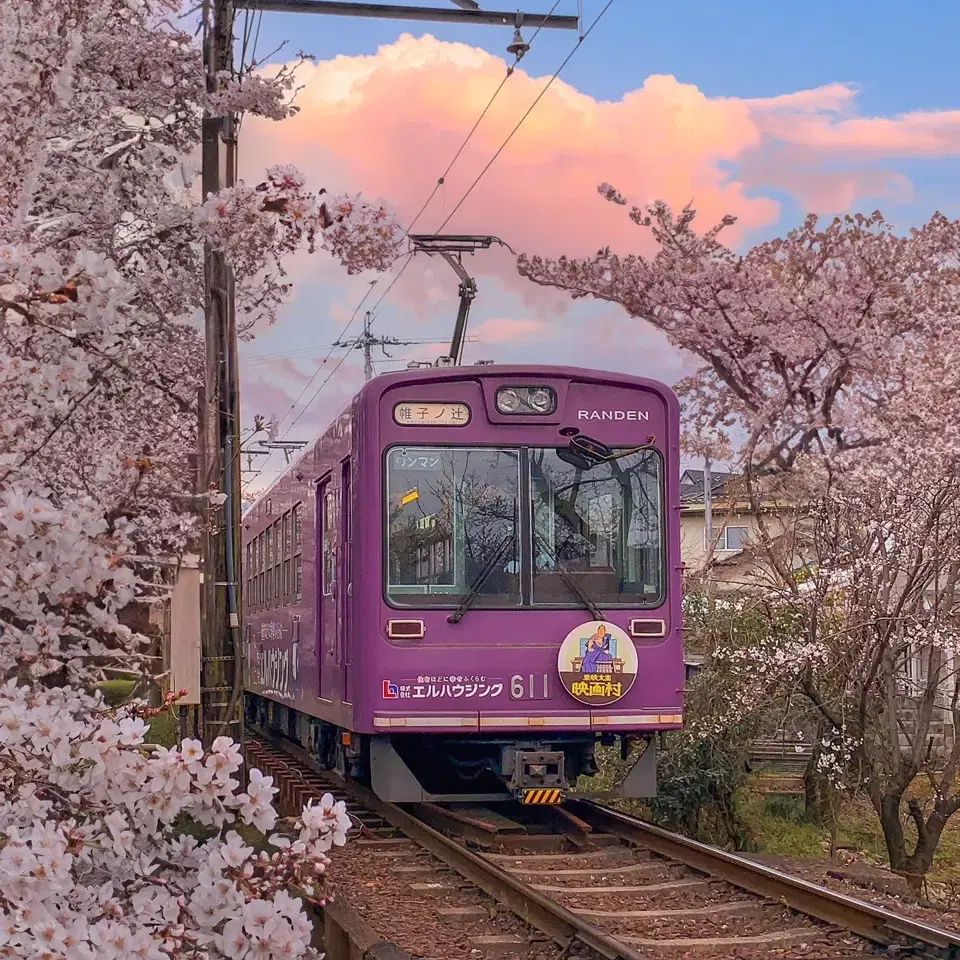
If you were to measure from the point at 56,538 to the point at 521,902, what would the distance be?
3921mm

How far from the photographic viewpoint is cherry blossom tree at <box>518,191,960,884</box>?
11812mm

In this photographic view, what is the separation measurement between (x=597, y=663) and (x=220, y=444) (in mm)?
2713

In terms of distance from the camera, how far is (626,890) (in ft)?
23.5

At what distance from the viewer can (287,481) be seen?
12992 millimetres

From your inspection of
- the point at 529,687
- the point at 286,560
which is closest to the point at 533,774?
the point at 529,687

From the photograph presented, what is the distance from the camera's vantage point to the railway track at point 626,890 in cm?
585

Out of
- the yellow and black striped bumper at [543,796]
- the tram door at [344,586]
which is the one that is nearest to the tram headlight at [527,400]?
the tram door at [344,586]

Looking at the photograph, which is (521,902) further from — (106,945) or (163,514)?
(163,514)

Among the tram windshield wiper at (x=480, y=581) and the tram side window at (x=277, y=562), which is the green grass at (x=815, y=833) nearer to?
the tram side window at (x=277, y=562)

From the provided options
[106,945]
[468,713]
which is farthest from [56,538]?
[468,713]

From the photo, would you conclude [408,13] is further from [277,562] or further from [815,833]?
[815,833]

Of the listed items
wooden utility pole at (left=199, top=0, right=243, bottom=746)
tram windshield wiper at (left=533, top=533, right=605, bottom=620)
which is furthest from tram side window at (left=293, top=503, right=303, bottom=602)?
tram windshield wiper at (left=533, top=533, right=605, bottom=620)

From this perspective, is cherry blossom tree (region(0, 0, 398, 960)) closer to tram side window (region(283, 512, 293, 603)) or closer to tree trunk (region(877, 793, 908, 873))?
tram side window (region(283, 512, 293, 603))

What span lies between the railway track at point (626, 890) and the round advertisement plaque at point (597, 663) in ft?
2.84
